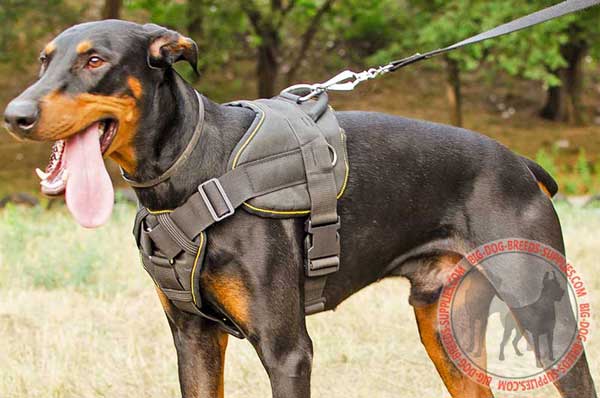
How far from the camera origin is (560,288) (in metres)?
4.09

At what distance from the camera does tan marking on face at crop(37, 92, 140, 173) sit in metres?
3.16

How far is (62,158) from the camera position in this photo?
130 inches

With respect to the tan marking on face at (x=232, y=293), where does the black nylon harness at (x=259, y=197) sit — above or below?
above

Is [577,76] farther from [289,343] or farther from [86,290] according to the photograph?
[289,343]

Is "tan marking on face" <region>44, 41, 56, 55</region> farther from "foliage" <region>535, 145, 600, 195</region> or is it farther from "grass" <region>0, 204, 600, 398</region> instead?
"foliage" <region>535, 145, 600, 195</region>

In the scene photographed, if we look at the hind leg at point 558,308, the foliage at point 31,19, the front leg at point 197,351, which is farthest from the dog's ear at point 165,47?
the foliage at point 31,19

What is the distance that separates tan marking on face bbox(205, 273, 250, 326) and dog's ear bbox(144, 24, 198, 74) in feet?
2.79

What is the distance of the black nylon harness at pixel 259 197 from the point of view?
3.52 m

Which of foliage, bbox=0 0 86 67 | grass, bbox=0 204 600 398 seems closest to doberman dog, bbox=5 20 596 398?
grass, bbox=0 204 600 398

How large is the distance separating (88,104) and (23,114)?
0.76ft

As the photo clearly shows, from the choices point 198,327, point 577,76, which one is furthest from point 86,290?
point 577,76

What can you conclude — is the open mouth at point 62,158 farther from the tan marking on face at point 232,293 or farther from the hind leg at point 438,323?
the hind leg at point 438,323

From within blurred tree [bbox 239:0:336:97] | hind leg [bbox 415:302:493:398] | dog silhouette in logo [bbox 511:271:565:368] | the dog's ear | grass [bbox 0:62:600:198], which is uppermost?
the dog's ear

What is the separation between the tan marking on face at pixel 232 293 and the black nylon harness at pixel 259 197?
67 millimetres
